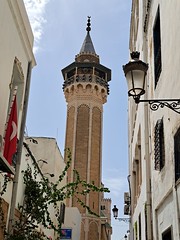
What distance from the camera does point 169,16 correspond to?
7.15 metres

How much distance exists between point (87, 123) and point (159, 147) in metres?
35.0

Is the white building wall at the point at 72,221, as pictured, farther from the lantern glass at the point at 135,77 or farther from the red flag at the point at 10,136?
the lantern glass at the point at 135,77

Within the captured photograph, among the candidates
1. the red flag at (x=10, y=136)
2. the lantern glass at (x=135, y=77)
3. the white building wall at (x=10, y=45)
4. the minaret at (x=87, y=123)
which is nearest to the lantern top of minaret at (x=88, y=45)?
the minaret at (x=87, y=123)

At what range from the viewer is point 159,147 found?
318 inches

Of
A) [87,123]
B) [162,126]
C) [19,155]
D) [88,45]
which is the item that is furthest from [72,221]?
[88,45]

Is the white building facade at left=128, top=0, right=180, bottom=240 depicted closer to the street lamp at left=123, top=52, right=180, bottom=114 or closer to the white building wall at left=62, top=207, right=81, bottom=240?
the street lamp at left=123, top=52, right=180, bottom=114

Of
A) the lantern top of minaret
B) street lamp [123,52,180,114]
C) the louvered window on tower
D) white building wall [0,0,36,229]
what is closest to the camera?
street lamp [123,52,180,114]

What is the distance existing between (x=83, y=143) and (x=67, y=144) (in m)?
1.82

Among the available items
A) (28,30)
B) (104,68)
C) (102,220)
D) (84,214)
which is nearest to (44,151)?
(28,30)

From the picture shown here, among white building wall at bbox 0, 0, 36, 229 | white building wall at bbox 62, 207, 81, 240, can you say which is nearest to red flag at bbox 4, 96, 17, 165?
white building wall at bbox 0, 0, 36, 229

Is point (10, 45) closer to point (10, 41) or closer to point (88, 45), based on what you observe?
point (10, 41)

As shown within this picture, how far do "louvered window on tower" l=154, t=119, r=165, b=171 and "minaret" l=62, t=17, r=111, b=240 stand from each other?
1226 inches

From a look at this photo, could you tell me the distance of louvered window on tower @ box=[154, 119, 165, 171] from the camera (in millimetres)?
7841

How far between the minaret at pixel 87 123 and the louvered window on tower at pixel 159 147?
31140mm
